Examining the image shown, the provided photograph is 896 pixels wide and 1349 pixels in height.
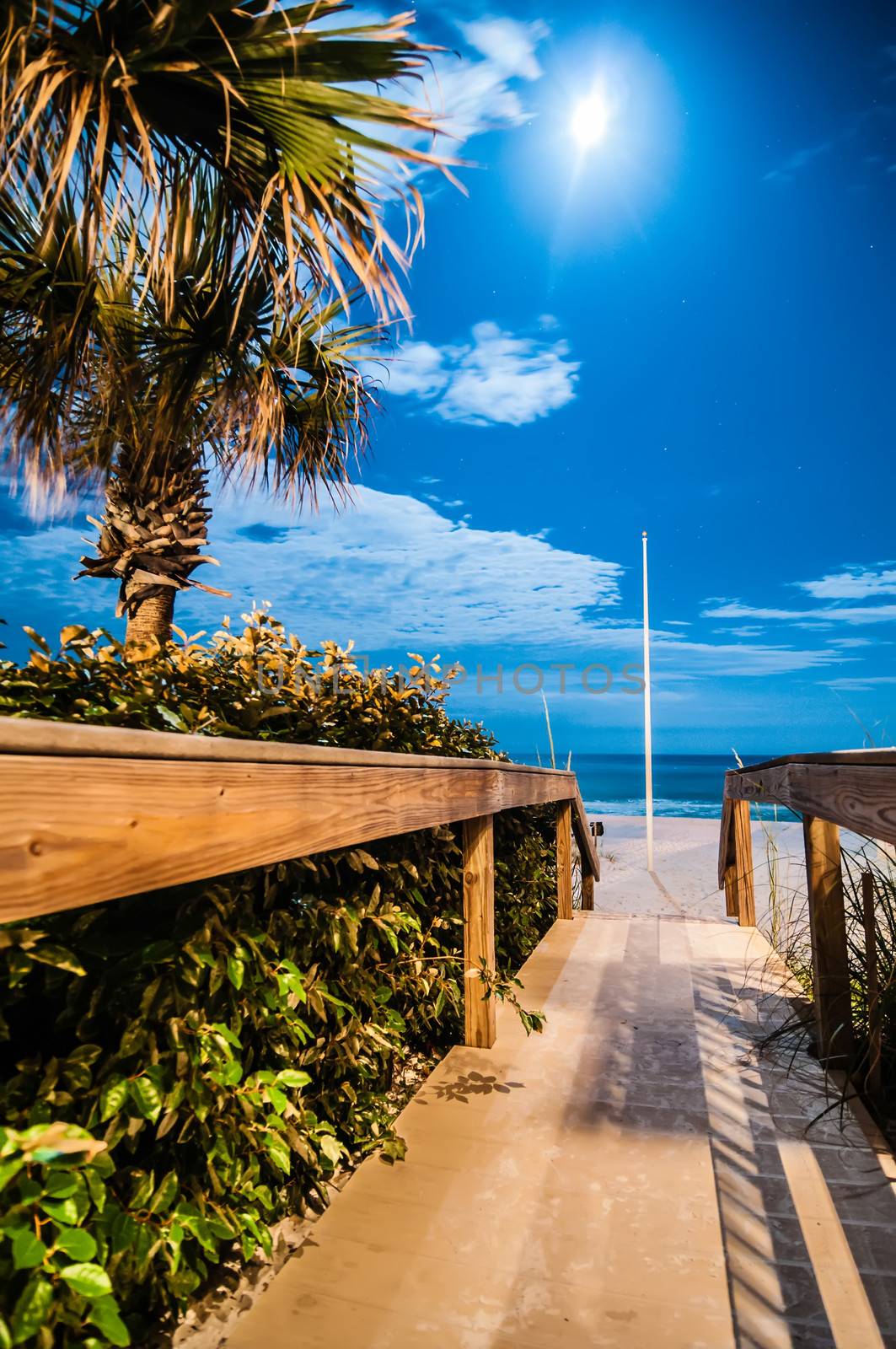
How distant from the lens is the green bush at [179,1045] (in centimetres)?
83

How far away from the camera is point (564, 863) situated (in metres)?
4.55

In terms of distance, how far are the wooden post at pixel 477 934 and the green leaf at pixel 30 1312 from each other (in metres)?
1.62

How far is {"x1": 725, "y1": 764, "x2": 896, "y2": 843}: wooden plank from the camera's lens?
4.53 ft

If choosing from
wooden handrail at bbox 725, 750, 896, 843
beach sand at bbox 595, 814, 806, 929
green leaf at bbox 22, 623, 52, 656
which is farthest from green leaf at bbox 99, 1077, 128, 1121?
beach sand at bbox 595, 814, 806, 929

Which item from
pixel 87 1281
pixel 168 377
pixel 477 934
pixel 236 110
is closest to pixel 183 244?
pixel 236 110

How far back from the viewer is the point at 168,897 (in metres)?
1.18

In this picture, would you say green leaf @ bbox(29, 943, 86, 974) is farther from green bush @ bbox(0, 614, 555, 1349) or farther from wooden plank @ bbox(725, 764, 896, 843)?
wooden plank @ bbox(725, 764, 896, 843)

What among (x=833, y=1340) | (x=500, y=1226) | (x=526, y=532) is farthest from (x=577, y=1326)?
(x=526, y=532)

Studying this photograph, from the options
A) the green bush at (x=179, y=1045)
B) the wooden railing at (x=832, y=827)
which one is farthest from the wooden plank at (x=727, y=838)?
the green bush at (x=179, y=1045)

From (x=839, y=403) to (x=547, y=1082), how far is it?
270 feet

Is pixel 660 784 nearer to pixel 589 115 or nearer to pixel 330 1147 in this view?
pixel 589 115

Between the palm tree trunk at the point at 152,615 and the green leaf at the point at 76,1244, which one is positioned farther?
the palm tree trunk at the point at 152,615

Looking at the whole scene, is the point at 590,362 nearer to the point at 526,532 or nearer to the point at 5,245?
the point at 526,532

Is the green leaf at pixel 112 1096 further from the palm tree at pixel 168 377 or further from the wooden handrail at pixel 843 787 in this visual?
the palm tree at pixel 168 377
